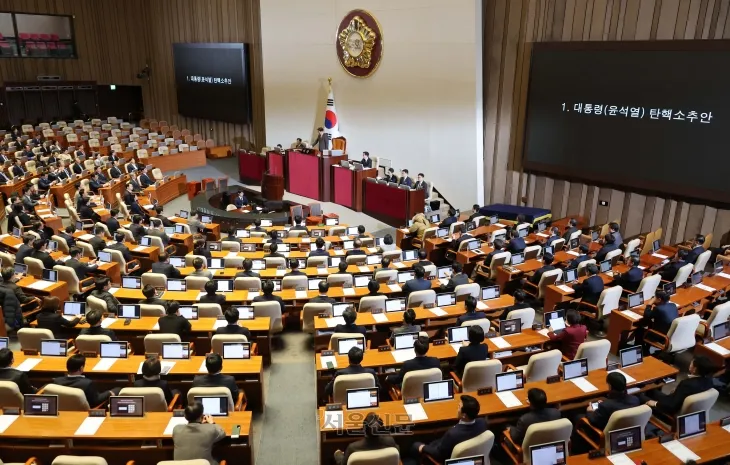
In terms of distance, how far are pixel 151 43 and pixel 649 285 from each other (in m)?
25.8

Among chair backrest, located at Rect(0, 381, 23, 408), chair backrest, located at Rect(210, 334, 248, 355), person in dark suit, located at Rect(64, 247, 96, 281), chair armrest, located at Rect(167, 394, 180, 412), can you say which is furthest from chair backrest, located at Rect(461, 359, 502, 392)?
person in dark suit, located at Rect(64, 247, 96, 281)

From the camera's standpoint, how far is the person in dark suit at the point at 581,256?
9831 mm

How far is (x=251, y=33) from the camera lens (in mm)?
21969

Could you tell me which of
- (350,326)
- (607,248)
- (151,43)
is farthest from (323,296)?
(151,43)

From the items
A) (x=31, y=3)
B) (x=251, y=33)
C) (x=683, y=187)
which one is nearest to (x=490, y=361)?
(x=683, y=187)

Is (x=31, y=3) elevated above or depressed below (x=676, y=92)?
above

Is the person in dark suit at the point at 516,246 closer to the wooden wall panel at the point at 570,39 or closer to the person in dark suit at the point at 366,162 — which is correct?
the wooden wall panel at the point at 570,39

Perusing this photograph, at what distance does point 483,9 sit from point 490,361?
1212cm

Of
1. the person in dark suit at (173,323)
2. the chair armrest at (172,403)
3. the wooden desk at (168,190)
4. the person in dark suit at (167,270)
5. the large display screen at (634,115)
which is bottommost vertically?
the wooden desk at (168,190)

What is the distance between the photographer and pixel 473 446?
14.9 ft

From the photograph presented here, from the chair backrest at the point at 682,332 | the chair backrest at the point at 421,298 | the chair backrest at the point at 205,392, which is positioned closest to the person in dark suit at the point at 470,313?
the chair backrest at the point at 421,298

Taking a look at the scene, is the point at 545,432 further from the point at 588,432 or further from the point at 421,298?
the point at 421,298

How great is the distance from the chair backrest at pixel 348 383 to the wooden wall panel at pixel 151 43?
1843 centimetres

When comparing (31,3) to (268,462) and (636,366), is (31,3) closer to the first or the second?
(268,462)
